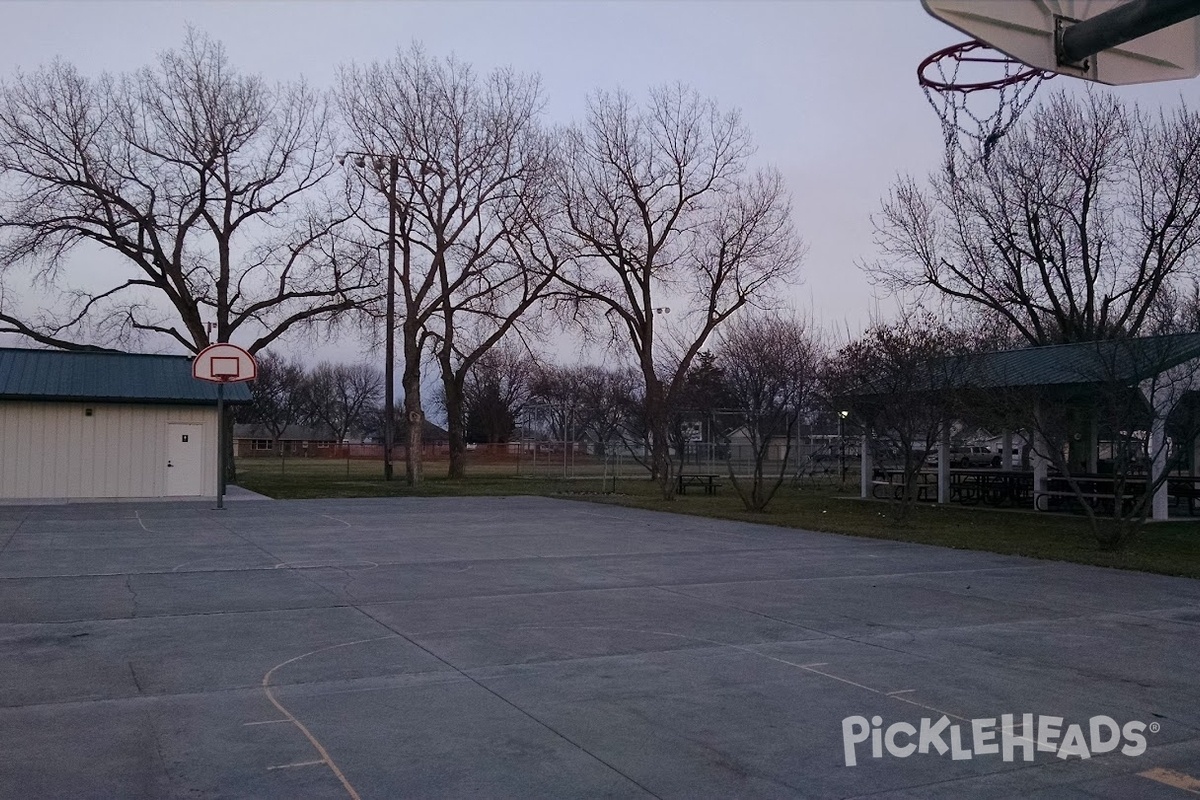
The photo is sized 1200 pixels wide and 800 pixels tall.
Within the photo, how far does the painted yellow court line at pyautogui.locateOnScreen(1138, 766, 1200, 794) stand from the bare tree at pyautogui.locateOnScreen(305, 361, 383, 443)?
109 metres

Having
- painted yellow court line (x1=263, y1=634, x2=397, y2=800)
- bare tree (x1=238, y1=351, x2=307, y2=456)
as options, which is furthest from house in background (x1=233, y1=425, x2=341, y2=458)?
painted yellow court line (x1=263, y1=634, x2=397, y2=800)

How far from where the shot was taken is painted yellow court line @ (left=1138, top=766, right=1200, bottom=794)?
559cm

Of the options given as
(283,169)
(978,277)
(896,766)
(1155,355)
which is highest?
(283,169)

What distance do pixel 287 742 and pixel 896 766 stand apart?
3.54m

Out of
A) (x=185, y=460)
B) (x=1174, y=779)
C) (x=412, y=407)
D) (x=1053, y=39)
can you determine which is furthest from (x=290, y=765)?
(x=412, y=407)

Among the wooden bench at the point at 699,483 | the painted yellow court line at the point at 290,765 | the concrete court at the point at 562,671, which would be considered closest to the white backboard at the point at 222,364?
the concrete court at the point at 562,671

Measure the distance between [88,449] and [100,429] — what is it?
24.1 inches

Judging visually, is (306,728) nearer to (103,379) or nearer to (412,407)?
(103,379)

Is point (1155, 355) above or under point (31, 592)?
above

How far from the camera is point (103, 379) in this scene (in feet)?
95.6

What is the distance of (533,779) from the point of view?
5.64 m

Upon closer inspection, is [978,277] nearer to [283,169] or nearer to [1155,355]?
[1155,355]

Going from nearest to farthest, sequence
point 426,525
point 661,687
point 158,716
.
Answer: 1. point 158,716
2. point 661,687
3. point 426,525

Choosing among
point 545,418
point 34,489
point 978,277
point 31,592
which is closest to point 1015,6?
point 31,592
